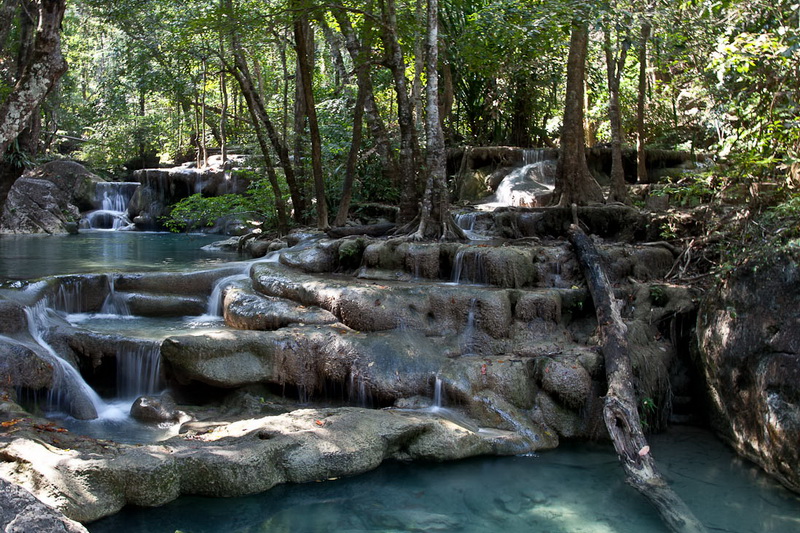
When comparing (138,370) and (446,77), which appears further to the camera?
(446,77)

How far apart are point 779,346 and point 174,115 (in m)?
Answer: 32.1

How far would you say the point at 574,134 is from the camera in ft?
40.5

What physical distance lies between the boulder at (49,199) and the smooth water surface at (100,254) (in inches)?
49.8

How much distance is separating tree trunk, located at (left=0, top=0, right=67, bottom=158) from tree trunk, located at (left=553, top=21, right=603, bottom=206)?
8567 millimetres

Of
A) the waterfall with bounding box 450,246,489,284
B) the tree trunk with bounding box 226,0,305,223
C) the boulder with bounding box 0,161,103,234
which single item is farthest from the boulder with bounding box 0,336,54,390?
the boulder with bounding box 0,161,103,234

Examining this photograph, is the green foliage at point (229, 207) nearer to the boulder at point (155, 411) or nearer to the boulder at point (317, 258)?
the boulder at point (317, 258)

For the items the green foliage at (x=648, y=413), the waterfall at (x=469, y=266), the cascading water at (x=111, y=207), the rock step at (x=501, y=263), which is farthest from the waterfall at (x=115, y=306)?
the cascading water at (x=111, y=207)

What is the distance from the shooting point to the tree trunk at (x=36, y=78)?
738 centimetres

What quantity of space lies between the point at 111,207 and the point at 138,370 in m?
21.3

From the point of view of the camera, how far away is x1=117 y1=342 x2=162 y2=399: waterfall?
24.6 feet

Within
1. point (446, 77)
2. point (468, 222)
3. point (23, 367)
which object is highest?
point (446, 77)

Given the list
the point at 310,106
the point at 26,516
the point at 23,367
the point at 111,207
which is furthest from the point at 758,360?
the point at 111,207

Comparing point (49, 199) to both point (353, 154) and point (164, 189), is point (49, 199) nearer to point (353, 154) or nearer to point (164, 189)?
point (164, 189)

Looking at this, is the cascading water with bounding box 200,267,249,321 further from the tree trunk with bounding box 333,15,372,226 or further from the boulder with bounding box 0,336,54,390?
the tree trunk with bounding box 333,15,372,226
